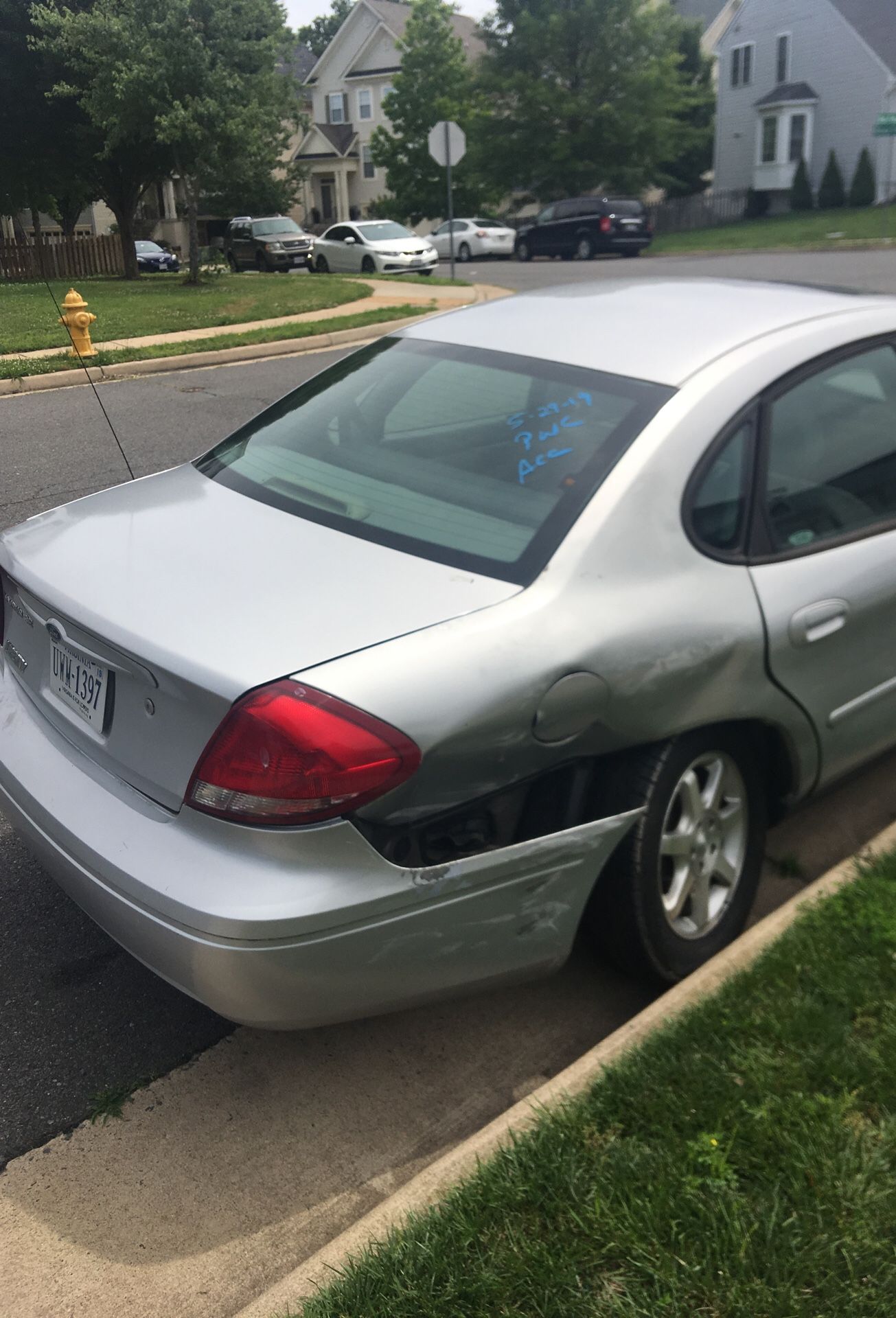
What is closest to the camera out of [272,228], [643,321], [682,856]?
[682,856]

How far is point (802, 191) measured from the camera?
155 ft

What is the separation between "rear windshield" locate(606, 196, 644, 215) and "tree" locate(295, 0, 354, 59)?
66.8 metres

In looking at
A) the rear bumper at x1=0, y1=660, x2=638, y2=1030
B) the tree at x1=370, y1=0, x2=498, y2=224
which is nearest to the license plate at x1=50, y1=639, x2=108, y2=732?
the rear bumper at x1=0, y1=660, x2=638, y2=1030

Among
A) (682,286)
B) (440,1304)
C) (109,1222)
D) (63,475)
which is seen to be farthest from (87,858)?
(63,475)

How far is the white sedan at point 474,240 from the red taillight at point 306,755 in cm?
3664

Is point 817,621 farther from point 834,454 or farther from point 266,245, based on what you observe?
point 266,245

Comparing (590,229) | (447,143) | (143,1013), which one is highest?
(447,143)

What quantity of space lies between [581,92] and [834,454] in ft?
155

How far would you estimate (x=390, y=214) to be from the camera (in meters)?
51.4

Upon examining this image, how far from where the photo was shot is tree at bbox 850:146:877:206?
4456cm

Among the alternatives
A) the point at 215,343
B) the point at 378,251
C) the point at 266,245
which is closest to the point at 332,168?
the point at 266,245

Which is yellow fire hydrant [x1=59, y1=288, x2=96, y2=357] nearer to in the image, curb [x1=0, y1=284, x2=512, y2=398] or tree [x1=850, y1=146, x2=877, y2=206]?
curb [x1=0, y1=284, x2=512, y2=398]

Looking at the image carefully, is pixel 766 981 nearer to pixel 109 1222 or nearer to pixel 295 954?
pixel 295 954

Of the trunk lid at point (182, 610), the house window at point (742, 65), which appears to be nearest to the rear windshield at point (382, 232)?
the house window at point (742, 65)
